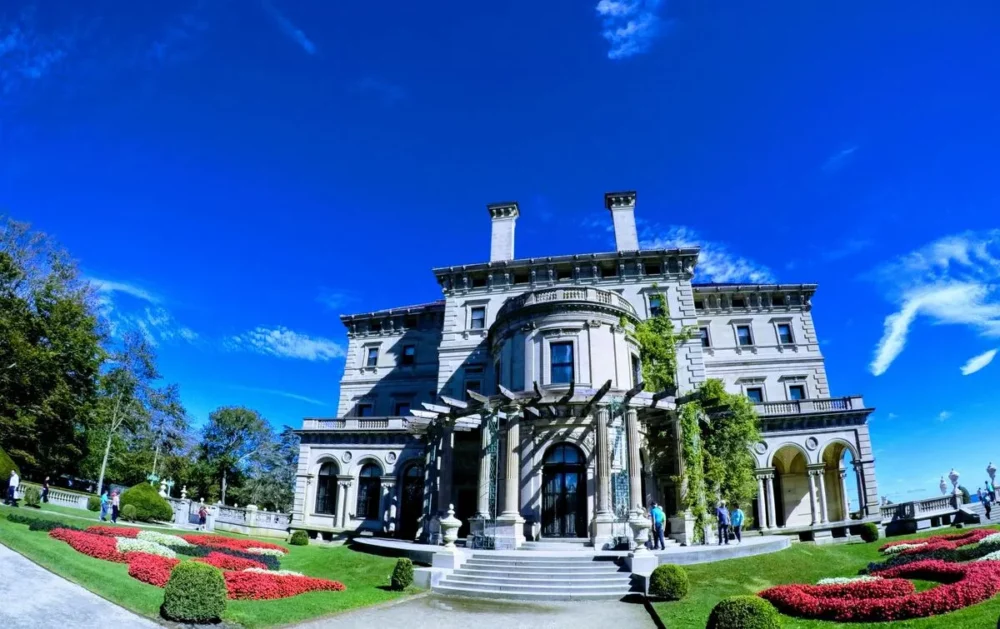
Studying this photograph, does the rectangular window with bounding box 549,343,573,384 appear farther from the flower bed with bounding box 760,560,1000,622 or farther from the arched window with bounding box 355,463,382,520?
the arched window with bounding box 355,463,382,520

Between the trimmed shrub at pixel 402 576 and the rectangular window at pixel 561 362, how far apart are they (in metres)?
12.2

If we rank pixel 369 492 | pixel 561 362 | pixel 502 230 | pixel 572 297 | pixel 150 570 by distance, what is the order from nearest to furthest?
pixel 150 570
pixel 561 362
pixel 572 297
pixel 369 492
pixel 502 230

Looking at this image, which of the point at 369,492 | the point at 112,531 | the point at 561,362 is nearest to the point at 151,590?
the point at 112,531

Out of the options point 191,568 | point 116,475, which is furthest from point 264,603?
point 116,475

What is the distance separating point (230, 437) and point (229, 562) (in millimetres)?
49748

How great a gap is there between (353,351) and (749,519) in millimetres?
29386

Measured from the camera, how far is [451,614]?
535 inches

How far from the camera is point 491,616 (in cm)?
1344

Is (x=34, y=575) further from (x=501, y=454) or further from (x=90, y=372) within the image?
(x=90, y=372)

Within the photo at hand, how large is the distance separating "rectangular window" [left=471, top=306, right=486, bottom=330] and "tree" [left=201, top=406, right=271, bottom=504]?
1537 inches

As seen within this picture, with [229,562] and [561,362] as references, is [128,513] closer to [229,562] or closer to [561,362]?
[229,562]

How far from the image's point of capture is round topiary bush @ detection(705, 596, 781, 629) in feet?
29.6

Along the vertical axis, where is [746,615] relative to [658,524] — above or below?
below

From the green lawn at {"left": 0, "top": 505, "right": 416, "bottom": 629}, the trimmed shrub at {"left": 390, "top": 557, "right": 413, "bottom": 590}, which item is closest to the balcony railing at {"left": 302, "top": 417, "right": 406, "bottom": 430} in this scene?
the green lawn at {"left": 0, "top": 505, "right": 416, "bottom": 629}
